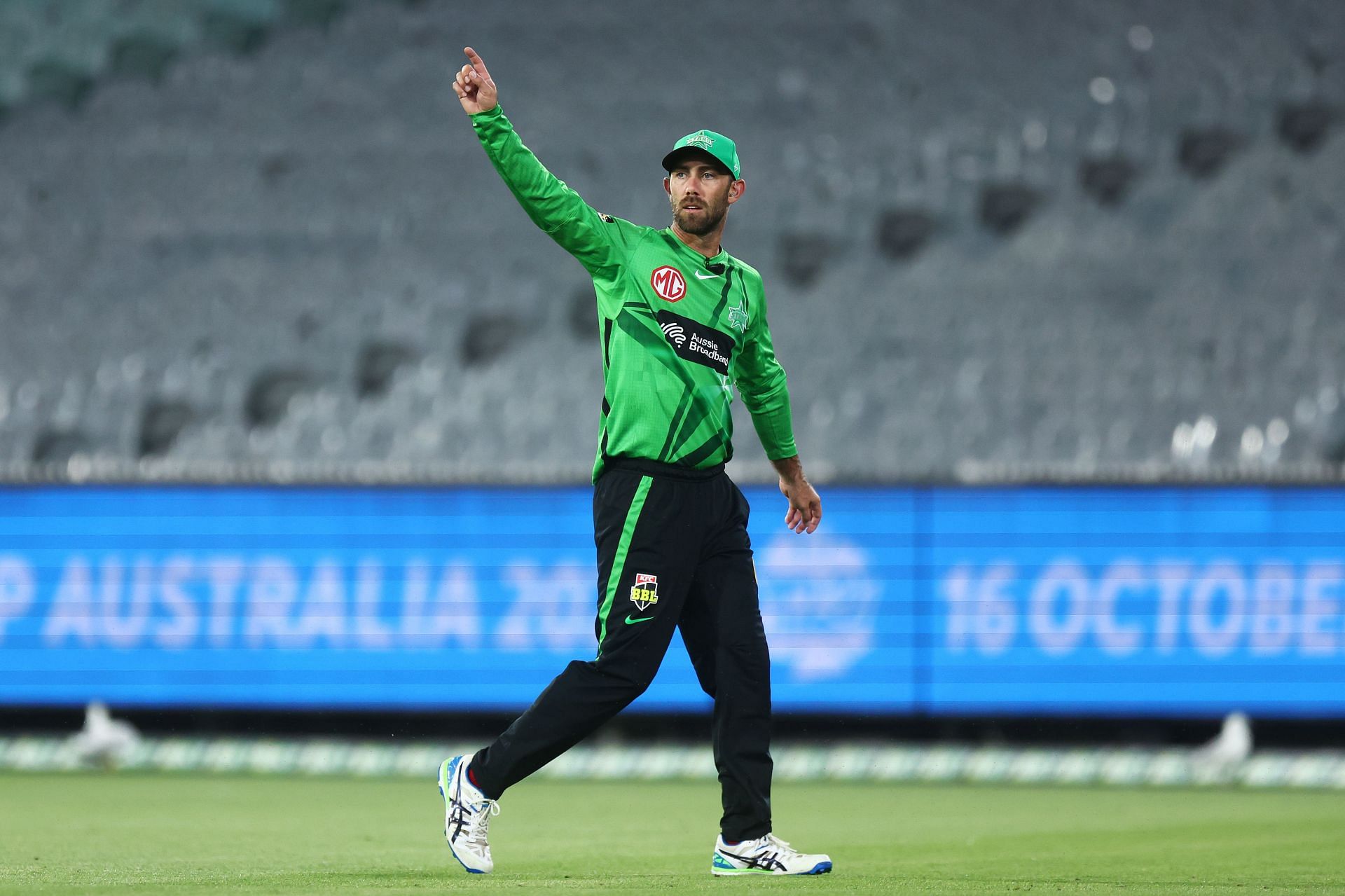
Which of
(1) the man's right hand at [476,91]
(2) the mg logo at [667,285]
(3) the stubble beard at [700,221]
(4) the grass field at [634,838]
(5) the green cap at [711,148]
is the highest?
(1) the man's right hand at [476,91]

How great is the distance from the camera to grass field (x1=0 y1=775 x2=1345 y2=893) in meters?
3.96

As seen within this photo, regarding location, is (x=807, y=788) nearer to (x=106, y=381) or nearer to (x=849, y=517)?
(x=849, y=517)

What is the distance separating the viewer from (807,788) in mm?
7617

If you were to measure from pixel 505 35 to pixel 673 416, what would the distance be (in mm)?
7274

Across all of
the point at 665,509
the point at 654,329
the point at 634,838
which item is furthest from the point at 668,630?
the point at 634,838

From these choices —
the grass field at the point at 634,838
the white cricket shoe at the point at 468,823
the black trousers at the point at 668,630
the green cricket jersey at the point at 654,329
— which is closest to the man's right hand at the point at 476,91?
the green cricket jersey at the point at 654,329

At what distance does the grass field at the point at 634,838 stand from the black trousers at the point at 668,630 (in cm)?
24

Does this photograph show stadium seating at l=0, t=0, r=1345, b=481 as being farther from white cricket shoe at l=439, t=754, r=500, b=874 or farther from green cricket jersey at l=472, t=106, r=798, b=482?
white cricket shoe at l=439, t=754, r=500, b=874

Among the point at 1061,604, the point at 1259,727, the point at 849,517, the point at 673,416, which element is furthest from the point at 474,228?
the point at 673,416

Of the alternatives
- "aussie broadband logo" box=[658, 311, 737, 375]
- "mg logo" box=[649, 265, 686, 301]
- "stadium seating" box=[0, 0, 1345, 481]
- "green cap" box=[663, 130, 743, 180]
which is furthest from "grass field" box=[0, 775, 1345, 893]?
"stadium seating" box=[0, 0, 1345, 481]

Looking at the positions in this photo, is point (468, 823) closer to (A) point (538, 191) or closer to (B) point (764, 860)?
(B) point (764, 860)

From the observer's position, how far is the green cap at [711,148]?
4.16 meters

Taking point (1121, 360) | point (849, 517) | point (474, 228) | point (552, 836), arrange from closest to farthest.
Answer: point (552, 836)
point (849, 517)
point (1121, 360)
point (474, 228)

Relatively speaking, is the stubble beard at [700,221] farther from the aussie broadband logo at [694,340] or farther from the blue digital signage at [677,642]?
the blue digital signage at [677,642]
